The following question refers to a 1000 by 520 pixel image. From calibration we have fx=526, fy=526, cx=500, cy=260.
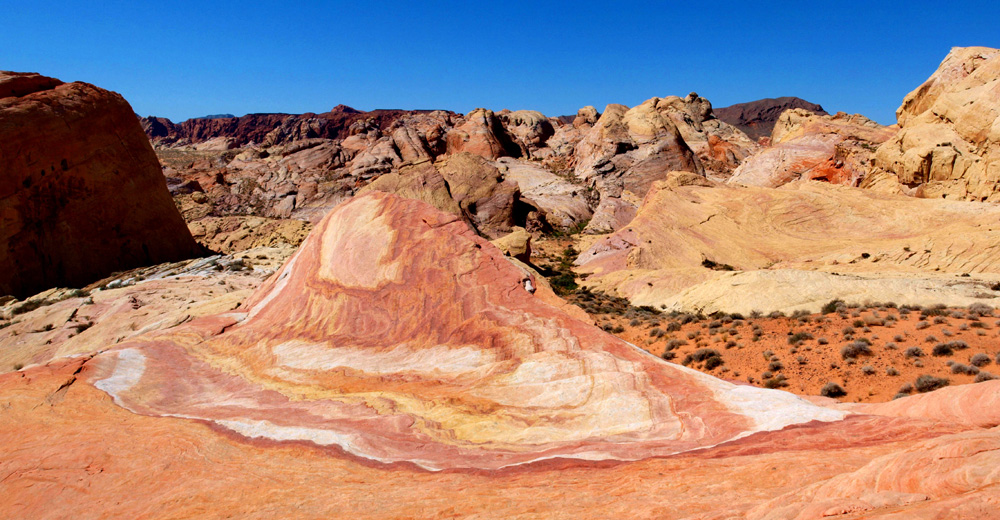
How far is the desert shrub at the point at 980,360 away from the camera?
12.6m

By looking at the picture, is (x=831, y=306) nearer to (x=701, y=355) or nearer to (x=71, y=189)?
(x=701, y=355)

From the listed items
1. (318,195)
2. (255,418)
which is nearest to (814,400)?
(255,418)

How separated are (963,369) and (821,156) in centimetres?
3687

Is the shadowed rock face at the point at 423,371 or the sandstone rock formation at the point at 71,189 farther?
the sandstone rock formation at the point at 71,189

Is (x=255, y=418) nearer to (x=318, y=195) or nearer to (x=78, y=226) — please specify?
(x=78, y=226)

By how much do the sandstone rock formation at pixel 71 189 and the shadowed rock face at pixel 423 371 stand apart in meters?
19.8

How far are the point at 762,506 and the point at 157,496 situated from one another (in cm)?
552

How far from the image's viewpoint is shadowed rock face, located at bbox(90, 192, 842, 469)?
6.55 m

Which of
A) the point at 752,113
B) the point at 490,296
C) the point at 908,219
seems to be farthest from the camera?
the point at 752,113

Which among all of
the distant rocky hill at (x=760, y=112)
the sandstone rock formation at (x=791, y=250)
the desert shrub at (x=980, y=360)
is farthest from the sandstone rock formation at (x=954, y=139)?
the distant rocky hill at (x=760, y=112)

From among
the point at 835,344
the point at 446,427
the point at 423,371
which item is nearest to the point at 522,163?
the point at 835,344

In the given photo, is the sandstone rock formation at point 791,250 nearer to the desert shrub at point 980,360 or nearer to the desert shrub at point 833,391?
the desert shrub at point 980,360

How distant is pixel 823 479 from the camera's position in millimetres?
4746

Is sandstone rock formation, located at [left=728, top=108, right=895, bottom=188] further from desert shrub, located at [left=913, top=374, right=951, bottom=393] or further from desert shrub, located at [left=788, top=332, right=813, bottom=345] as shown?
desert shrub, located at [left=913, top=374, right=951, bottom=393]
